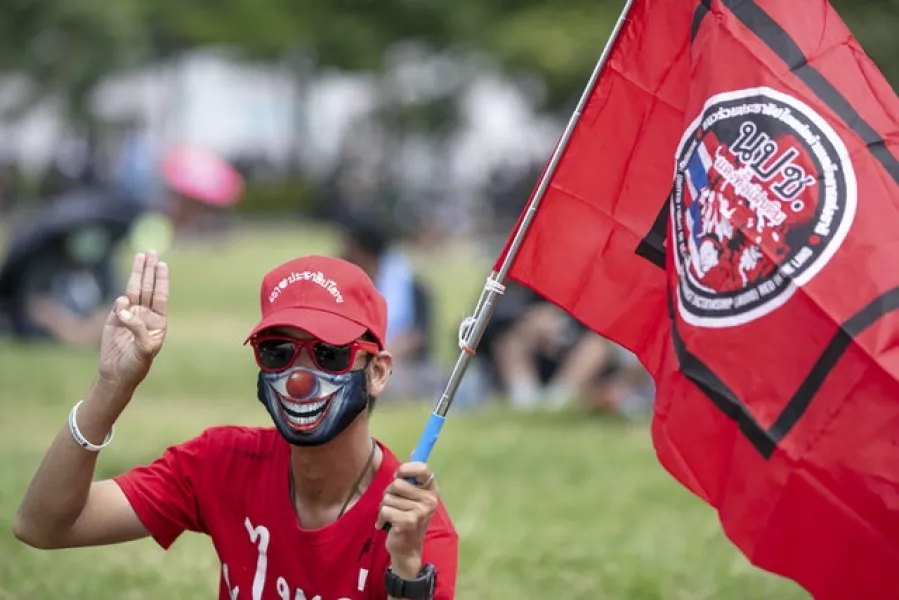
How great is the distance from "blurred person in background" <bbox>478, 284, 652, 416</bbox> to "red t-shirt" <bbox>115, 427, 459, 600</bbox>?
742cm

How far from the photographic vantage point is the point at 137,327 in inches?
175

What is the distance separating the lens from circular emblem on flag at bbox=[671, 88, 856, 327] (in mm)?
4297

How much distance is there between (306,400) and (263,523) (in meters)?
0.46

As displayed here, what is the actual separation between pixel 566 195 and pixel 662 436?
2.91 ft

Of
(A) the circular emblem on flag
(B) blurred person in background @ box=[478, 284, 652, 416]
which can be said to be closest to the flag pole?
(A) the circular emblem on flag

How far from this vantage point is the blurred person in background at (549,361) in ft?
39.6

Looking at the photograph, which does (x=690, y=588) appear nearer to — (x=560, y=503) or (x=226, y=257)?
(x=560, y=503)

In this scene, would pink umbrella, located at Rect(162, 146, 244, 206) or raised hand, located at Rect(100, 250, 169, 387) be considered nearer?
raised hand, located at Rect(100, 250, 169, 387)

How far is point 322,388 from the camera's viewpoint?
14.4 feet

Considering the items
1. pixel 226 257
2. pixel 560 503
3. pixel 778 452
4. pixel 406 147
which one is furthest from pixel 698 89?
pixel 406 147

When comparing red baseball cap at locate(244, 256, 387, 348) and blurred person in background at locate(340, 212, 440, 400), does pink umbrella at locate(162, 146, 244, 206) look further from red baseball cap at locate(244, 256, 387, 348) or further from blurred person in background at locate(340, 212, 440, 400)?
red baseball cap at locate(244, 256, 387, 348)

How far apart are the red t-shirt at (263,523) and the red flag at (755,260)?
84 centimetres

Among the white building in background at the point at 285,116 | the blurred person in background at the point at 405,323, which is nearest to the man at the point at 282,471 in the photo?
the blurred person in background at the point at 405,323

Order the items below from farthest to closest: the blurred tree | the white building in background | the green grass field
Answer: the white building in background → the blurred tree → the green grass field
